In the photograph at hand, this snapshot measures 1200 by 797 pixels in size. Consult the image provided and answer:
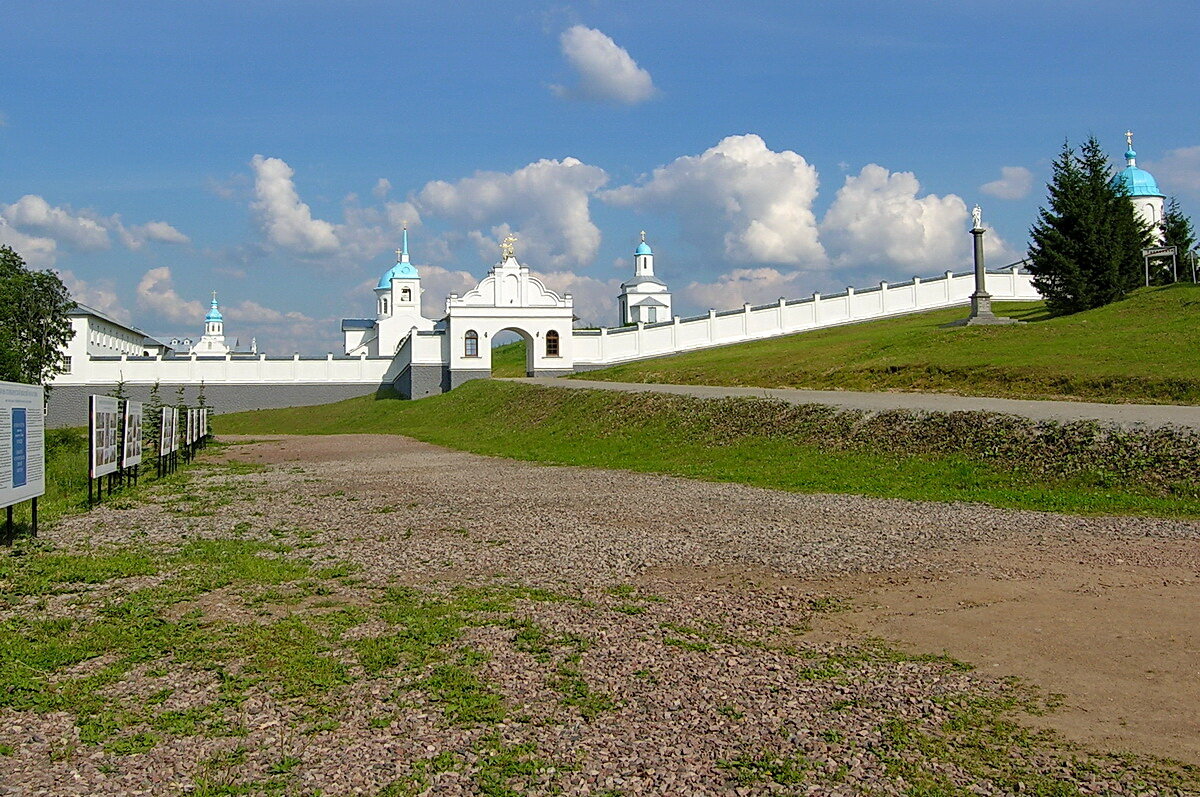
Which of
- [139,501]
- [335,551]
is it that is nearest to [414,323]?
[139,501]

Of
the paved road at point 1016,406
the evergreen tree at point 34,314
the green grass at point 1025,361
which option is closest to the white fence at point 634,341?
the evergreen tree at point 34,314

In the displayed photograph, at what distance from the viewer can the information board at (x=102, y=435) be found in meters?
15.3

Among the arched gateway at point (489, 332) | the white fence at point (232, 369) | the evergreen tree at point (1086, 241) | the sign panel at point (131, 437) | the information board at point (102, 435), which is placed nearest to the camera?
the information board at point (102, 435)

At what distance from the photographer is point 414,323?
93188 millimetres

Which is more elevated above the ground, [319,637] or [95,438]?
[95,438]

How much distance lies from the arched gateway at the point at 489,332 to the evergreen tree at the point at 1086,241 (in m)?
26.4

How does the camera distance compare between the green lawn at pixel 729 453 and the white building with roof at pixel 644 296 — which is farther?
the white building with roof at pixel 644 296

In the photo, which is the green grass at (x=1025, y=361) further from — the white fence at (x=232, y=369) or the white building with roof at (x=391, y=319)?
the white building with roof at (x=391, y=319)

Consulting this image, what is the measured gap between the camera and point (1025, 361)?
29719mm

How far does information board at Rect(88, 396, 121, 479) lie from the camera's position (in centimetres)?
1534

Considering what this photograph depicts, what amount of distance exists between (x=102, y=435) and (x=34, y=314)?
4877 cm

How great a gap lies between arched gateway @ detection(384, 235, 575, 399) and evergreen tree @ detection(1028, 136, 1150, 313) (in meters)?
26.4

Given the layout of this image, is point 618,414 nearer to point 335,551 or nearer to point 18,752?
point 335,551

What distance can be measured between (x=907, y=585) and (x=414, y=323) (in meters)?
87.0
